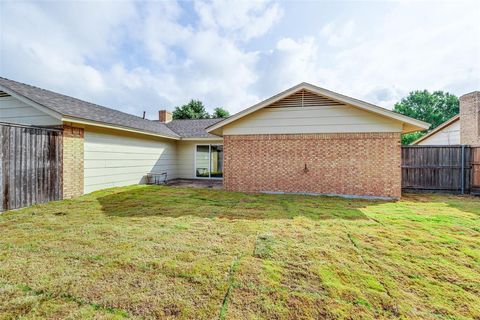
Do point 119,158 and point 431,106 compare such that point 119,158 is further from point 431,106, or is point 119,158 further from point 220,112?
point 431,106

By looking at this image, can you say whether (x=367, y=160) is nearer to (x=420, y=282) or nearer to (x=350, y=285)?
(x=420, y=282)

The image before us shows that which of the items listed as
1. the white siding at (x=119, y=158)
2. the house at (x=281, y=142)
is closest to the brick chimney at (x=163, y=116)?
the white siding at (x=119, y=158)

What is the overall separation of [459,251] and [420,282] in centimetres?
157

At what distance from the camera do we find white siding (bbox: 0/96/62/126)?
286 inches

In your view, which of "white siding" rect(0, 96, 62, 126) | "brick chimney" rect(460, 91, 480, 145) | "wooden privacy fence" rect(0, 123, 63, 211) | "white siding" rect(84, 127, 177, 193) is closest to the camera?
"wooden privacy fence" rect(0, 123, 63, 211)

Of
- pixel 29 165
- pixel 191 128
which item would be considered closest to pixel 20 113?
pixel 29 165

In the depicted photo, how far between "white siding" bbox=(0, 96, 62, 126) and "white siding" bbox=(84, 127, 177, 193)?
129 centimetres

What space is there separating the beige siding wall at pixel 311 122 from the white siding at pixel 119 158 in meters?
4.78

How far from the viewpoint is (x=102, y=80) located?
55.1 ft

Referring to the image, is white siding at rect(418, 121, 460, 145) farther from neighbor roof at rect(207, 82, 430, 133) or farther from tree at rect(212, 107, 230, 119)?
tree at rect(212, 107, 230, 119)

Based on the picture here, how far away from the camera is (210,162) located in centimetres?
1336

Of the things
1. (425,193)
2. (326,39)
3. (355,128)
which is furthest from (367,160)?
(326,39)

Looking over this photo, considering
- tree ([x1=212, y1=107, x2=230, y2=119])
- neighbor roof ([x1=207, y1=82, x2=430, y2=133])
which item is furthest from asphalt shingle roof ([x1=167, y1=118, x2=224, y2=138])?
tree ([x1=212, y1=107, x2=230, y2=119])

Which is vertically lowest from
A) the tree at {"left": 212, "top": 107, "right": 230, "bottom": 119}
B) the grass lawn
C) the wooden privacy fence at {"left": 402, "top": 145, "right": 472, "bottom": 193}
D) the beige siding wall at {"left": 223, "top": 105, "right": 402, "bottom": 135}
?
the grass lawn
